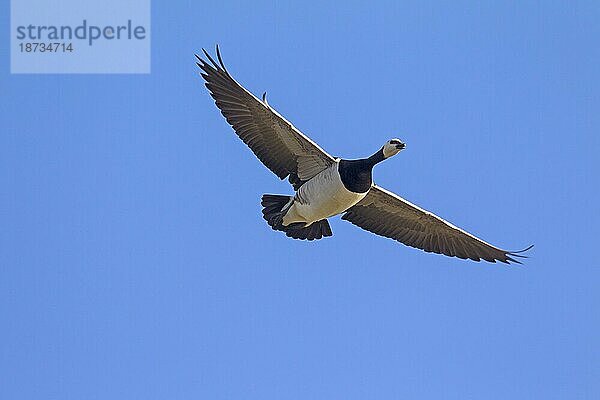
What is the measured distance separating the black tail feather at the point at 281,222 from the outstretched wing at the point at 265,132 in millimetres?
373

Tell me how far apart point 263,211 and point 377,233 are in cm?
222

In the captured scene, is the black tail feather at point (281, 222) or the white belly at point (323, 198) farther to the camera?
the black tail feather at point (281, 222)

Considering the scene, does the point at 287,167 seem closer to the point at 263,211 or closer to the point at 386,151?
the point at 263,211

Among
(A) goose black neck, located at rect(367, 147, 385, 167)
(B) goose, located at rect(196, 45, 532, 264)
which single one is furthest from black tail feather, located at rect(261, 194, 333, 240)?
(A) goose black neck, located at rect(367, 147, 385, 167)

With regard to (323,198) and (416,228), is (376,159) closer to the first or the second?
(323,198)

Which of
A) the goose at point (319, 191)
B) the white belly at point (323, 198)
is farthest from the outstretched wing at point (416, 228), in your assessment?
the white belly at point (323, 198)

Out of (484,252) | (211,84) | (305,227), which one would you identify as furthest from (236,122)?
(484,252)

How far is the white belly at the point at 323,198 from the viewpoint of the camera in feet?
58.3

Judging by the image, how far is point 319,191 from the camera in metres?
17.9

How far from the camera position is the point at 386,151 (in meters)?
17.5

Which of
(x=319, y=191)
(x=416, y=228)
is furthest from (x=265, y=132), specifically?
(x=416, y=228)

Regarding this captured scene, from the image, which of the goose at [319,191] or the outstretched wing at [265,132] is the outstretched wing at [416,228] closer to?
the goose at [319,191]

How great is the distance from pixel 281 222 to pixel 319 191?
54.3 inches

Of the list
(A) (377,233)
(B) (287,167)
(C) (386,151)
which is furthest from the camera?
(A) (377,233)
